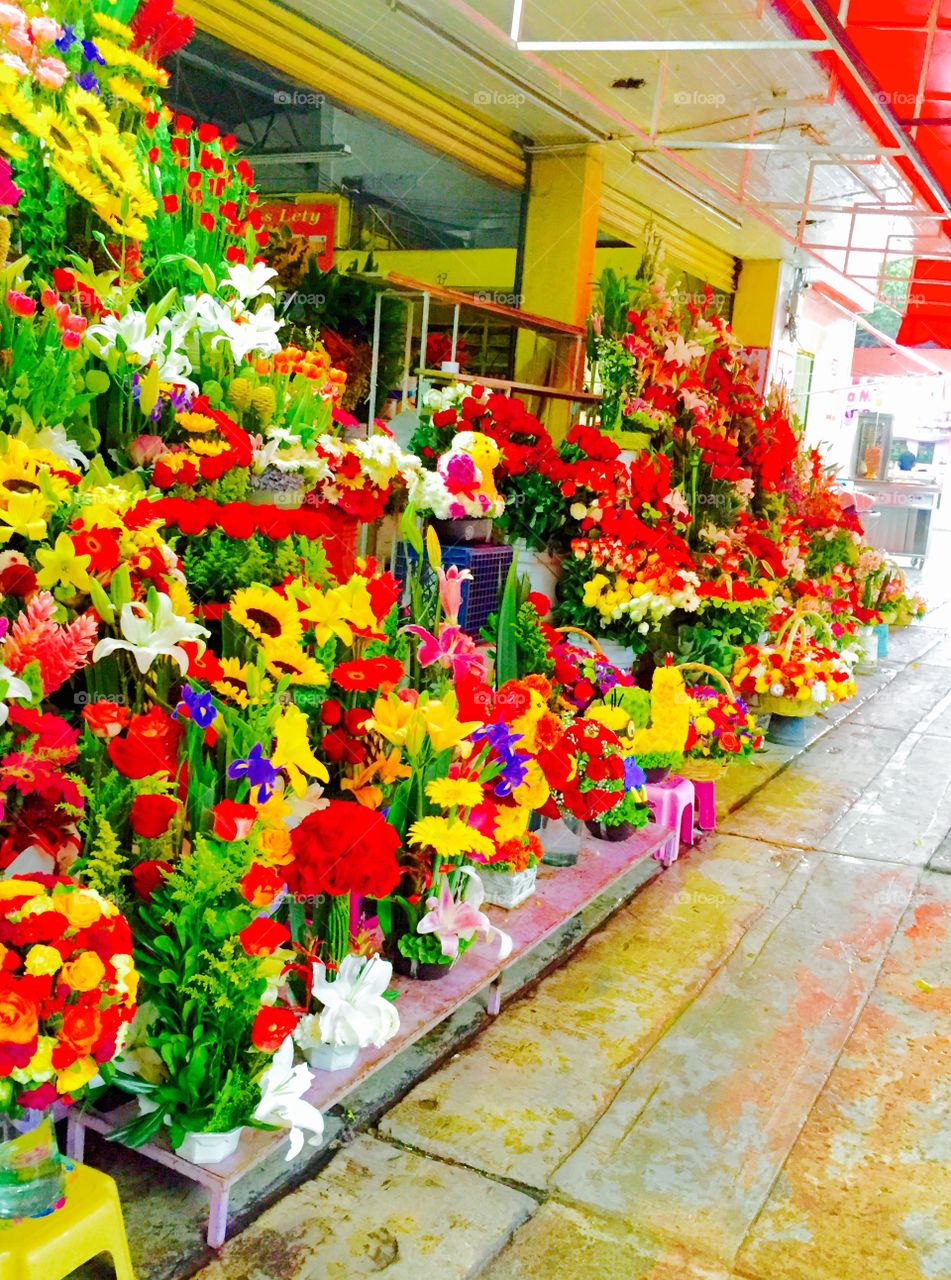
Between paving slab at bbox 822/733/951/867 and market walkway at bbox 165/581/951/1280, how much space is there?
0.39 metres

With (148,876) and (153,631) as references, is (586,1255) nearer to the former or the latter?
(148,876)

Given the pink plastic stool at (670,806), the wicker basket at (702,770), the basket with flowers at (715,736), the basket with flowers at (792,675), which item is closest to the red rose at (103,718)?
the pink plastic stool at (670,806)

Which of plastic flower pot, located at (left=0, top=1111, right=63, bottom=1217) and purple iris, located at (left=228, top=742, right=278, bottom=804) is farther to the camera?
purple iris, located at (left=228, top=742, right=278, bottom=804)

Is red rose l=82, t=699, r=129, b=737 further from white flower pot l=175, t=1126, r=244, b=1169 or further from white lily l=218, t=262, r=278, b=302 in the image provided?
white lily l=218, t=262, r=278, b=302

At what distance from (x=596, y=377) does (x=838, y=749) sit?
2.29 m

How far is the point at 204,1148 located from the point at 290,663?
857 millimetres

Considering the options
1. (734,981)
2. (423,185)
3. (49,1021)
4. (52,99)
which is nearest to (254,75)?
(423,185)

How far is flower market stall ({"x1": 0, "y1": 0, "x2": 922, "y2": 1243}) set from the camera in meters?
1.89

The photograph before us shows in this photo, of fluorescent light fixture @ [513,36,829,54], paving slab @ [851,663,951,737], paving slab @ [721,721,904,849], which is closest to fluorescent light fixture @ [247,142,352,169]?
fluorescent light fixture @ [513,36,829,54]

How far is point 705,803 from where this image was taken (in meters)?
4.39

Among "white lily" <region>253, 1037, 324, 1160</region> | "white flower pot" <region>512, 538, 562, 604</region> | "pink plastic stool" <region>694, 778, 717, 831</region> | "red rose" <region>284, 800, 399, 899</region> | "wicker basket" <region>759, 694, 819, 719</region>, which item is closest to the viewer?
"white lily" <region>253, 1037, 324, 1160</region>
